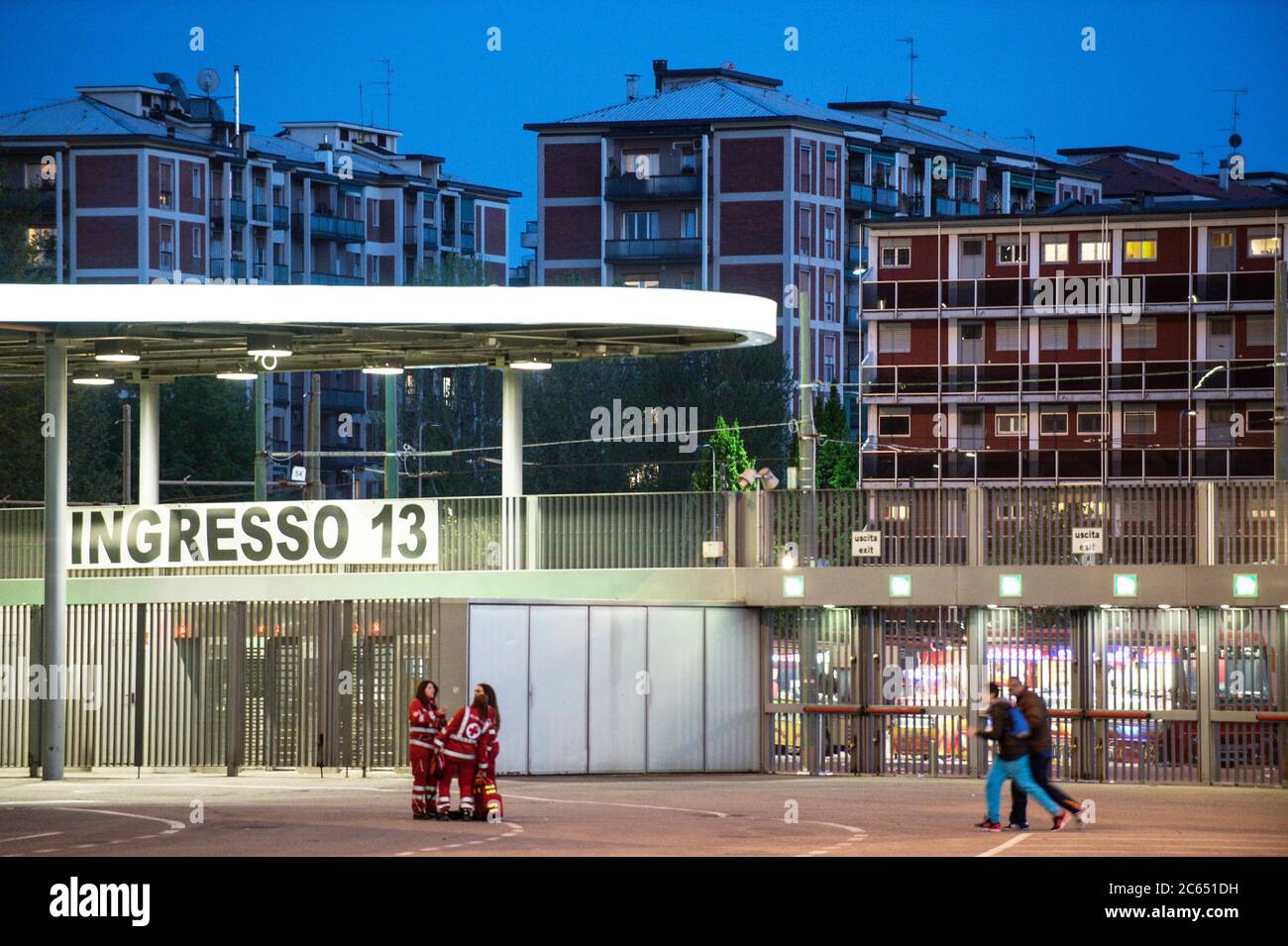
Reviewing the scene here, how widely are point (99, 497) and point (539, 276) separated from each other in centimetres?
3153

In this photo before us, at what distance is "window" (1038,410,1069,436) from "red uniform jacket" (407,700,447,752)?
68.8m

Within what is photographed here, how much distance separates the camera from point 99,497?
87688mm

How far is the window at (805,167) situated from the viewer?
110 meters

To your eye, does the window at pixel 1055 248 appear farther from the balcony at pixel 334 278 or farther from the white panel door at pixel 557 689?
the white panel door at pixel 557 689

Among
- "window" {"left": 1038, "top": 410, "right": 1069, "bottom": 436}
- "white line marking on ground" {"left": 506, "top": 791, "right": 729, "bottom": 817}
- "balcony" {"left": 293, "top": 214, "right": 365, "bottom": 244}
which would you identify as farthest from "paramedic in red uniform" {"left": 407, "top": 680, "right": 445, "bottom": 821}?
"balcony" {"left": 293, "top": 214, "right": 365, "bottom": 244}

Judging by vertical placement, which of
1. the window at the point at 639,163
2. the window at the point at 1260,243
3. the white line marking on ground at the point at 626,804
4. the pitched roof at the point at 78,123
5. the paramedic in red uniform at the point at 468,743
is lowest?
the white line marking on ground at the point at 626,804

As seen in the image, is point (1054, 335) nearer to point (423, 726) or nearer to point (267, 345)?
point (267, 345)

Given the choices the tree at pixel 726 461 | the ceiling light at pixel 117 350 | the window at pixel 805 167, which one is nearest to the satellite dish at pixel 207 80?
the window at pixel 805 167

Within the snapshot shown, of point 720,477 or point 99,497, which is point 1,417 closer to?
point 99,497

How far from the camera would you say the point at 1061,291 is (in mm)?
90250

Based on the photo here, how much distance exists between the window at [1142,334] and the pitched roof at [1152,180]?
26.9 metres

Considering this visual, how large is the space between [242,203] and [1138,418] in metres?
48.8

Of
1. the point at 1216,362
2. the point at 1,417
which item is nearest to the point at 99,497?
the point at 1,417

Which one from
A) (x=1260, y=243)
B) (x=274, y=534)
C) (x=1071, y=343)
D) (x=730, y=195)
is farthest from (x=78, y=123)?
(x=274, y=534)
